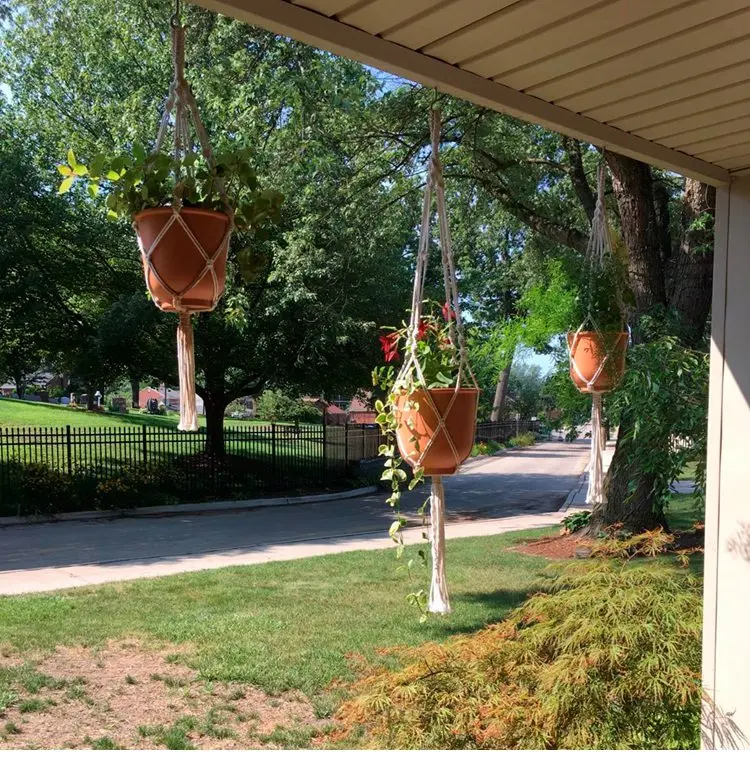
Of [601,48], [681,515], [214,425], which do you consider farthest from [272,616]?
[214,425]

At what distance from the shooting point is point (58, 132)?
1480 centimetres

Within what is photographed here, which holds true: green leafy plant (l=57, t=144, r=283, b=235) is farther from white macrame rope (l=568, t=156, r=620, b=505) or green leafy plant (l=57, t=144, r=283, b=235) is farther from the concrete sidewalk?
the concrete sidewalk

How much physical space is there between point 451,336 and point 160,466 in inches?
508

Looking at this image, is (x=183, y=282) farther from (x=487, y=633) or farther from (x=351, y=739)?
(x=351, y=739)

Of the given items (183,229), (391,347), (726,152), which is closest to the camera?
(183,229)

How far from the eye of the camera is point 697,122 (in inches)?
89.9

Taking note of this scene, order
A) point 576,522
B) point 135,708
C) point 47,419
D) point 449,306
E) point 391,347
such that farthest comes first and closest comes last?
1. point 47,419
2. point 576,522
3. point 135,708
4. point 391,347
5. point 449,306

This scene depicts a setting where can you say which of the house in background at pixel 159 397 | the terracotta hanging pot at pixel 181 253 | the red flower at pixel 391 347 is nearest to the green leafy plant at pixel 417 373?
the red flower at pixel 391 347

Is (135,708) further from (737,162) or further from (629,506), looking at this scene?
(629,506)

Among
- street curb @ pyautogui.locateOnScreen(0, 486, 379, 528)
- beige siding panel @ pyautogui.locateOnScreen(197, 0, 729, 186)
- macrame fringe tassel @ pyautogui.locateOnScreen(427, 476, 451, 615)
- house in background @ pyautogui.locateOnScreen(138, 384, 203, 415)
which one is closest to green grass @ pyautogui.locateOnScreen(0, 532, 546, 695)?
macrame fringe tassel @ pyautogui.locateOnScreen(427, 476, 451, 615)

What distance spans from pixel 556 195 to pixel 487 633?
1045 centimetres

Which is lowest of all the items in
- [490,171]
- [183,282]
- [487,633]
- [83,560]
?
[83,560]

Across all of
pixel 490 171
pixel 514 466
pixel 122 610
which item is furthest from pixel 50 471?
pixel 514 466

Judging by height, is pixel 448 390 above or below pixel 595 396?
above
